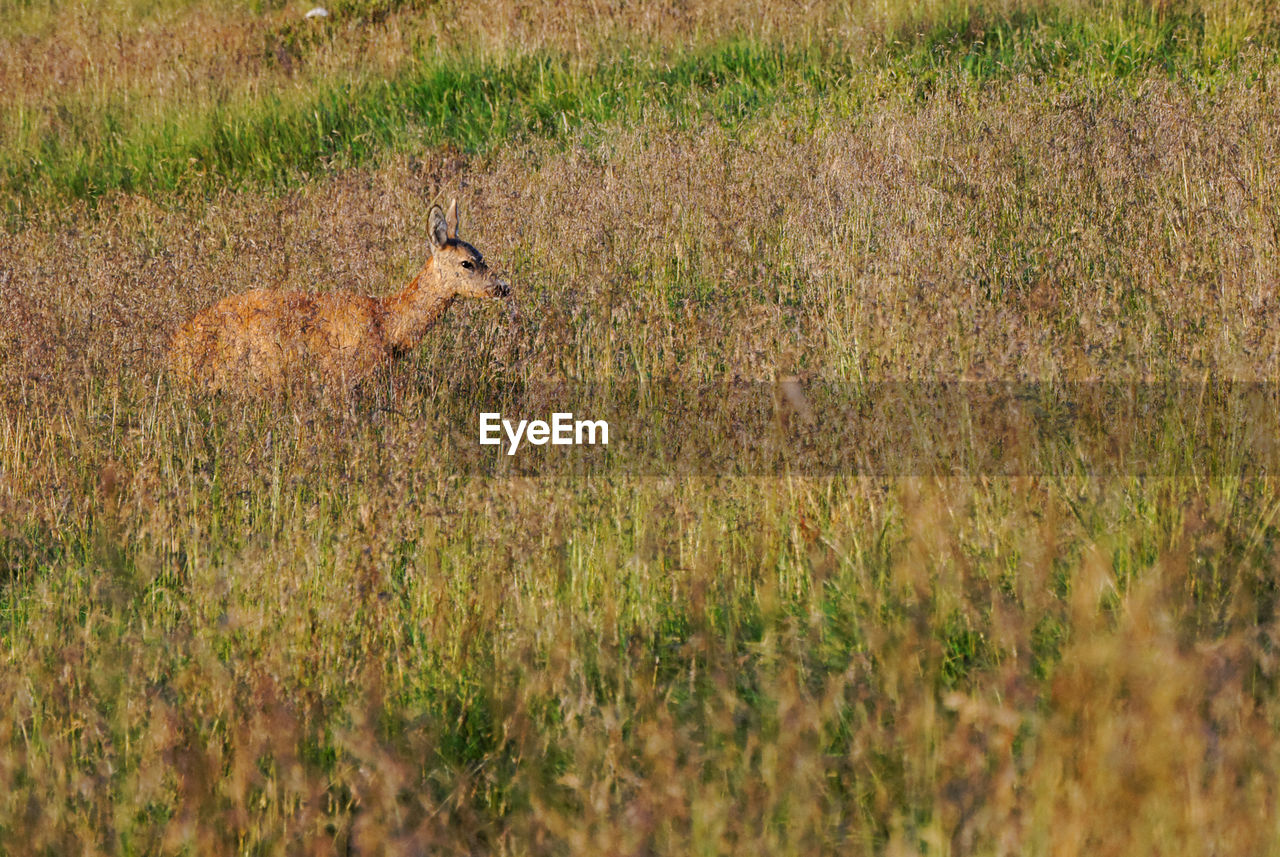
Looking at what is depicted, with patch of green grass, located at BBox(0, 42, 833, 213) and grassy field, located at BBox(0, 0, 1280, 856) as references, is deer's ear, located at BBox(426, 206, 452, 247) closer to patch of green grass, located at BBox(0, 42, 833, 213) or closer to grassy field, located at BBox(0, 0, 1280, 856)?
grassy field, located at BBox(0, 0, 1280, 856)

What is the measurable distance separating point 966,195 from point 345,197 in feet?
13.9

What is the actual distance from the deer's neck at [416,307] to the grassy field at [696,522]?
306 millimetres

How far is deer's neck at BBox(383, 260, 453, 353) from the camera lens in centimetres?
580

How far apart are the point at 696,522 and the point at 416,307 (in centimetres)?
295

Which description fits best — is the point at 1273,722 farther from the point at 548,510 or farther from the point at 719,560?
the point at 548,510

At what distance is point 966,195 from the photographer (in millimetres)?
5949

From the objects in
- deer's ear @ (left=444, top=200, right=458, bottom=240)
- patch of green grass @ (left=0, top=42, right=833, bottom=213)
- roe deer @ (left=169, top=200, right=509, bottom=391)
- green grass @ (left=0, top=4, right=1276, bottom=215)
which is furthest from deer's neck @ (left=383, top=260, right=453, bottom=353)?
patch of green grass @ (left=0, top=42, right=833, bottom=213)

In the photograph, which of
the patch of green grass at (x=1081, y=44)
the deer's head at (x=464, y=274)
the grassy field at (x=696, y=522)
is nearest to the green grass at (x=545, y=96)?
the patch of green grass at (x=1081, y=44)

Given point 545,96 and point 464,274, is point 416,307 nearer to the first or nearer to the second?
point 464,274

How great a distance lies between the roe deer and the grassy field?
0.60 ft

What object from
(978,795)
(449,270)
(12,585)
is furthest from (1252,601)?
(449,270)

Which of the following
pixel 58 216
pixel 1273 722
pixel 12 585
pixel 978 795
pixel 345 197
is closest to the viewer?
pixel 978 795

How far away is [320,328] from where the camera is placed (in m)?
5.41

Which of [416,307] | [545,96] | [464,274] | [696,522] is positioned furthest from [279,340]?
[545,96]
